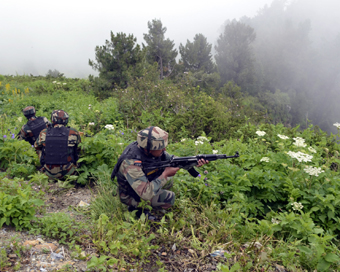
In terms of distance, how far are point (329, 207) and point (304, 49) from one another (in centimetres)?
8750

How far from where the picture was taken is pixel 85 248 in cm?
279

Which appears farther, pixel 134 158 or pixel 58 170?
pixel 58 170

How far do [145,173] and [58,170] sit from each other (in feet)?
6.69

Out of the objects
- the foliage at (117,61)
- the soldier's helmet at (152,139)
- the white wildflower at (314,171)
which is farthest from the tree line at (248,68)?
the soldier's helmet at (152,139)

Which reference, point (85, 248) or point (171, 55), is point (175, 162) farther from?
point (171, 55)

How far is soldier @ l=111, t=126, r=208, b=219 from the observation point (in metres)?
3.15

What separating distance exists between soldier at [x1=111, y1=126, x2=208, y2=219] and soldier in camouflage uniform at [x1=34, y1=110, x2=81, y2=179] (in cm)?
150

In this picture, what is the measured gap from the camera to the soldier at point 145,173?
10.3 feet

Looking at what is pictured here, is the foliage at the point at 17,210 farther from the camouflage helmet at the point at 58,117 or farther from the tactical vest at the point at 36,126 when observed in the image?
the tactical vest at the point at 36,126

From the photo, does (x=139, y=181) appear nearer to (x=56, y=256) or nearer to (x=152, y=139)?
(x=152, y=139)

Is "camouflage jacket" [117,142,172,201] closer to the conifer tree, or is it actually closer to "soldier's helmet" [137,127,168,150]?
"soldier's helmet" [137,127,168,150]

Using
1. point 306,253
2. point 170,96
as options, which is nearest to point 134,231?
point 306,253

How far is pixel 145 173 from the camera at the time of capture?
3.38 metres

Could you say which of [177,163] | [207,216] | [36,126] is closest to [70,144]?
[36,126]
